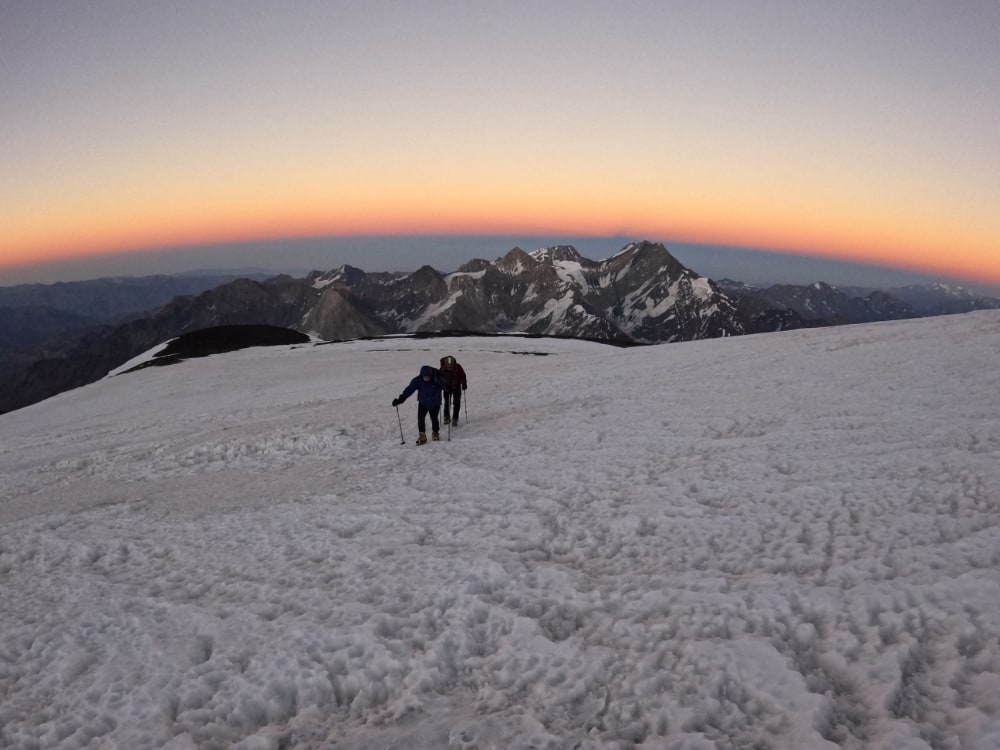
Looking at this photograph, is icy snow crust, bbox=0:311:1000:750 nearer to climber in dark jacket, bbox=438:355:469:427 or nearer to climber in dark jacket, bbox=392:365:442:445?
climber in dark jacket, bbox=392:365:442:445

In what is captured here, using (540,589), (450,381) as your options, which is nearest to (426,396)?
(450,381)

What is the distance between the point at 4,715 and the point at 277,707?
106 inches

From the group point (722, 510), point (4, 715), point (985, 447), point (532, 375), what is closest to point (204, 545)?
point (4, 715)

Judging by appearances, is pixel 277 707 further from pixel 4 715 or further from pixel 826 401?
pixel 826 401

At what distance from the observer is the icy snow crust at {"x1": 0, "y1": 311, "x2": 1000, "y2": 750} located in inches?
200

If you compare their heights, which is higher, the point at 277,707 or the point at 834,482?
the point at 834,482

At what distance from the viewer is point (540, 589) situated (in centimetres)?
710

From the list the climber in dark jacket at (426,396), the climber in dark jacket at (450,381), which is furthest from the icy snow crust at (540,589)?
the climber in dark jacket at (450,381)

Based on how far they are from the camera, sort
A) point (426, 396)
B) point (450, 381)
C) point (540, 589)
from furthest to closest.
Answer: point (450, 381) → point (426, 396) → point (540, 589)

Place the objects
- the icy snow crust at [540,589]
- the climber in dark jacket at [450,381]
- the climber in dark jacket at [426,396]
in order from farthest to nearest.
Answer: the climber in dark jacket at [450,381]
the climber in dark jacket at [426,396]
the icy snow crust at [540,589]

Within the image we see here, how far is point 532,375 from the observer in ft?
92.6

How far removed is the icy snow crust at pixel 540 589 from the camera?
5078mm

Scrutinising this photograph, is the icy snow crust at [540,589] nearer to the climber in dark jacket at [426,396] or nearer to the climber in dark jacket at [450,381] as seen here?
the climber in dark jacket at [426,396]

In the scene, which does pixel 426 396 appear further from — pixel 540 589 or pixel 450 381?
pixel 540 589
